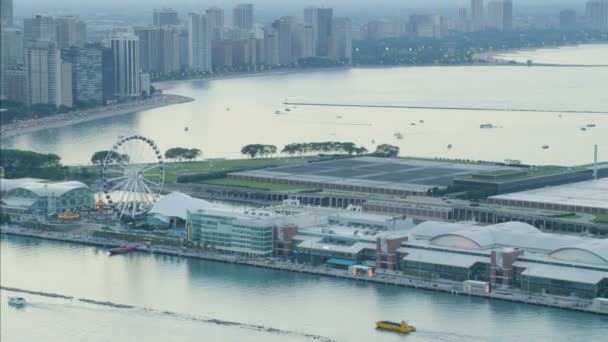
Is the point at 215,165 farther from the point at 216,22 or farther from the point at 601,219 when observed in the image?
the point at 216,22

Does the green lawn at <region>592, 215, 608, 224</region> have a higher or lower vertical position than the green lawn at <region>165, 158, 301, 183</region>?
lower

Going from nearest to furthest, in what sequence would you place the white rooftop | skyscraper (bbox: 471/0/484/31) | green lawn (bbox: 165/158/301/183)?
1. the white rooftop
2. green lawn (bbox: 165/158/301/183)
3. skyscraper (bbox: 471/0/484/31)

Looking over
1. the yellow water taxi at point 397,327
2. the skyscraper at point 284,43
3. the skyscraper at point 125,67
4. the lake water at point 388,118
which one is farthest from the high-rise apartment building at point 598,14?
the yellow water taxi at point 397,327

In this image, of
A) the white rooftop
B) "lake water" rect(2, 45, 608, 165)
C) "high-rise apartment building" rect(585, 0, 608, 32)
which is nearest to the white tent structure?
the white rooftop

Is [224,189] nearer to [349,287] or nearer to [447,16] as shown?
[349,287]

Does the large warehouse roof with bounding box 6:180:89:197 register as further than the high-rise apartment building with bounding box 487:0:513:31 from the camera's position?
No

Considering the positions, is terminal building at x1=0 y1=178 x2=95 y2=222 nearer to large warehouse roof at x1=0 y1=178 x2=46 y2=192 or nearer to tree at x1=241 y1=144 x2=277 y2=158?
large warehouse roof at x1=0 y1=178 x2=46 y2=192

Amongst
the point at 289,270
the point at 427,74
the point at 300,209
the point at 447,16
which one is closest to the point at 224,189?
the point at 300,209
